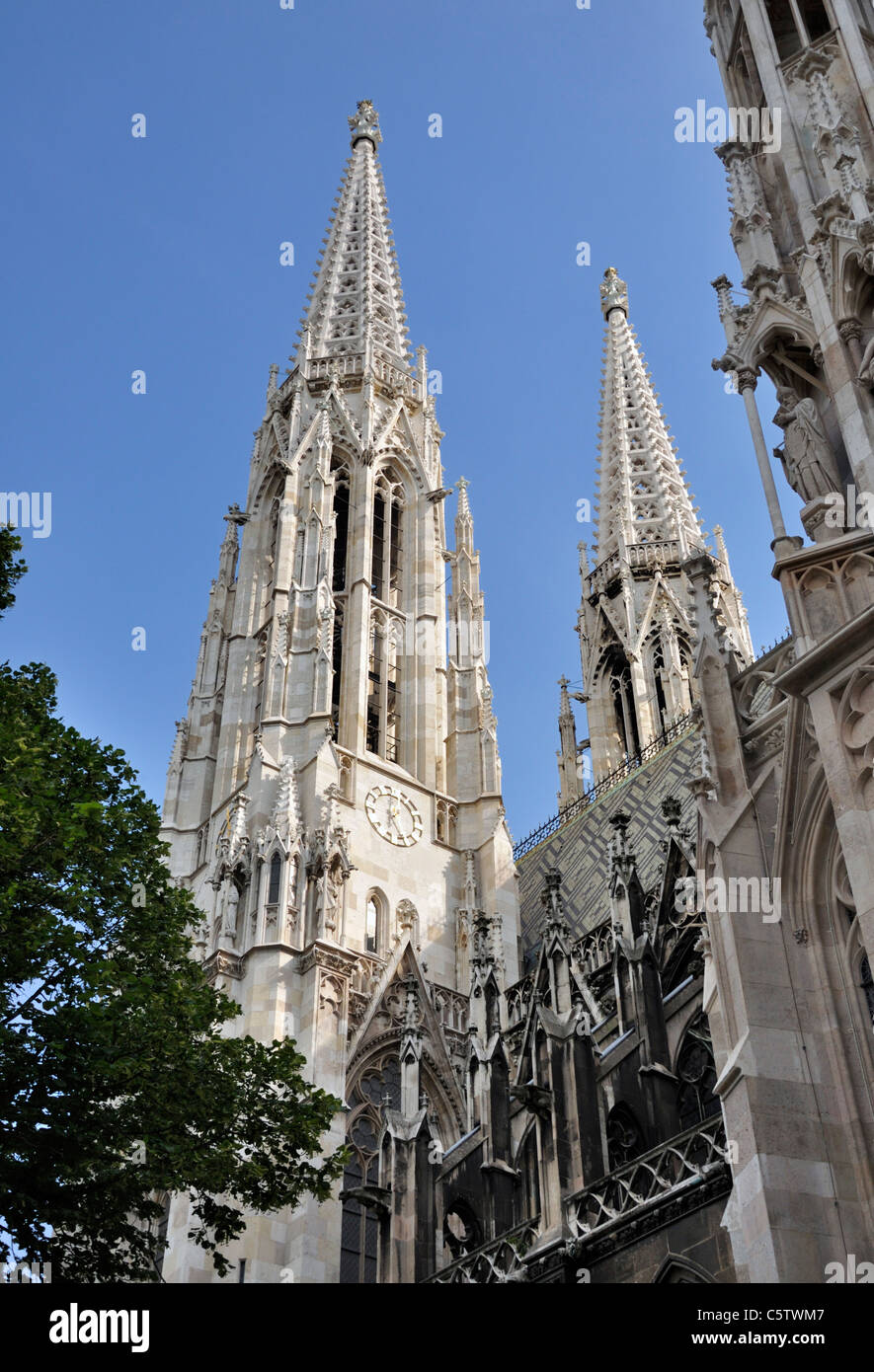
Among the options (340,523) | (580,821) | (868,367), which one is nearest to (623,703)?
(580,821)

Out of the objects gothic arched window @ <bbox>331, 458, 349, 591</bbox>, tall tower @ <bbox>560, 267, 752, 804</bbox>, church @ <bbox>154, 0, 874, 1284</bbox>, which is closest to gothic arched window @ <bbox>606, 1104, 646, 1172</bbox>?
church @ <bbox>154, 0, 874, 1284</bbox>

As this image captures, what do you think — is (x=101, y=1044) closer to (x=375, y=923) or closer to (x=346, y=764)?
(x=375, y=923)

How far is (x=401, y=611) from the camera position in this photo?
1463 inches

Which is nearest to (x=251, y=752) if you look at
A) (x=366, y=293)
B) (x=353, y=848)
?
(x=353, y=848)

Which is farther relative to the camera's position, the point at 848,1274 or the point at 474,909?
the point at 474,909

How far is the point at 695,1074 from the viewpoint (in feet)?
68.2

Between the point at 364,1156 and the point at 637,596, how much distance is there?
24529 mm

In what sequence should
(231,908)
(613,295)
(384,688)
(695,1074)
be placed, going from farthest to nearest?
(613,295) → (384,688) → (231,908) → (695,1074)

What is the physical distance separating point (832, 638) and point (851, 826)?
1.71 metres

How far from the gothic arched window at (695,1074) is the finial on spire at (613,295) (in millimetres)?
44993

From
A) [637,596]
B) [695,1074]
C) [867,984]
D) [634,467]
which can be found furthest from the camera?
[634,467]

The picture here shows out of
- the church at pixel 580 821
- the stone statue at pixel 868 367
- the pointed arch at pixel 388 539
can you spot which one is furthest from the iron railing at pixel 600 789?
the stone statue at pixel 868 367

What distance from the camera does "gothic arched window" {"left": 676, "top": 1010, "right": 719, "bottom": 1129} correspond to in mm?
20359
